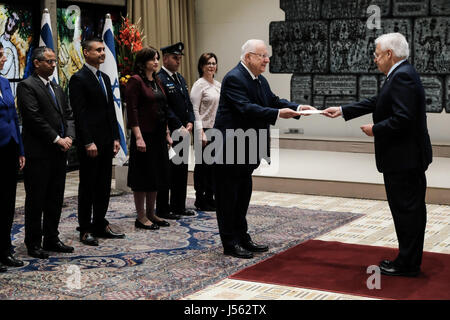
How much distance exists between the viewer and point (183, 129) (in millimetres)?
5863

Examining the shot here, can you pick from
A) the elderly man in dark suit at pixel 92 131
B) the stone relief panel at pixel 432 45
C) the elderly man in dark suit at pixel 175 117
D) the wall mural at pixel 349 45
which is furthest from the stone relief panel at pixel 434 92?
the elderly man in dark suit at pixel 92 131

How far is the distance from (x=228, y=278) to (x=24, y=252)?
5.04 ft

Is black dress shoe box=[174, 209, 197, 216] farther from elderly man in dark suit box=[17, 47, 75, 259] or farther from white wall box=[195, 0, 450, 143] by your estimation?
white wall box=[195, 0, 450, 143]

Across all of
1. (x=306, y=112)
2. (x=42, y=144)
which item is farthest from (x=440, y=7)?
(x=42, y=144)

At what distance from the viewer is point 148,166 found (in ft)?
18.1

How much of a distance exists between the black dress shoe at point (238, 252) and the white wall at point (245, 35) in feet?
18.1

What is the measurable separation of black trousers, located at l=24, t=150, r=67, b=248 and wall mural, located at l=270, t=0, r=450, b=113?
6.03m

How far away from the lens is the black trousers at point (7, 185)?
4.25 m

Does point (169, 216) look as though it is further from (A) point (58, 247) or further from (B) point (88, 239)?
(A) point (58, 247)

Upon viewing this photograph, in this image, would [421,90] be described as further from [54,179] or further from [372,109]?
[54,179]

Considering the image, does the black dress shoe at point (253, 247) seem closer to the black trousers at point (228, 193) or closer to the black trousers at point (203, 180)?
the black trousers at point (228, 193)

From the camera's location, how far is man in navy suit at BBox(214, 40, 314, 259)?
457cm

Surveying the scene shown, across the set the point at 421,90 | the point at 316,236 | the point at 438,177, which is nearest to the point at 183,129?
the point at 316,236

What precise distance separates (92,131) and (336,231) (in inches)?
82.3
